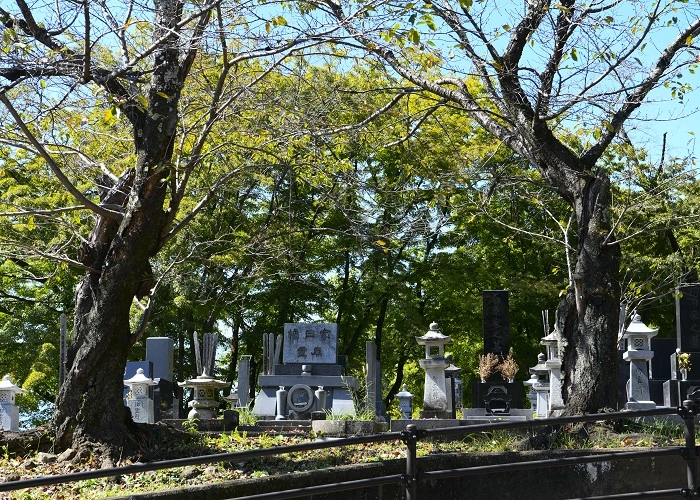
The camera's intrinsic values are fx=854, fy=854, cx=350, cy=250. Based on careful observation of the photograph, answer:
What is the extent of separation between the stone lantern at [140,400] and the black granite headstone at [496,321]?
8.87 meters

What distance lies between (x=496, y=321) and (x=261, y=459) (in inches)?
578

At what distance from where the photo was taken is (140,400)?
60.5ft

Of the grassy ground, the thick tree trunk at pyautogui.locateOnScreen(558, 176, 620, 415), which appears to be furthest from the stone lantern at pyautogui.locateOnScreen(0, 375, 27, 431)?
the thick tree trunk at pyautogui.locateOnScreen(558, 176, 620, 415)

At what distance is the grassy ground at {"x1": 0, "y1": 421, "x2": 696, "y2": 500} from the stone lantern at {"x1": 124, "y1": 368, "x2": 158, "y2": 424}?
843 centimetres

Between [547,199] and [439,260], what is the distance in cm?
1731

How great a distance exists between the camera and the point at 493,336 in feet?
74.0

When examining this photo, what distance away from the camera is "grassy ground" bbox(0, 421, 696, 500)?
7887 mm

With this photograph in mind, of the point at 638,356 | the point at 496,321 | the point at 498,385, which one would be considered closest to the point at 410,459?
the point at 638,356

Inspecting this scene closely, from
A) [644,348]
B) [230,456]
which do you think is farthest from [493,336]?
[230,456]

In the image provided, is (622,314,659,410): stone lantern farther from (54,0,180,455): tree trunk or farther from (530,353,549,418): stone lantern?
(54,0,180,455): tree trunk

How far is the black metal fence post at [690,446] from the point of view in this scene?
5766mm

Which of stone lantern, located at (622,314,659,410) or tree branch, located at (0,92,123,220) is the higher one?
tree branch, located at (0,92,123,220)

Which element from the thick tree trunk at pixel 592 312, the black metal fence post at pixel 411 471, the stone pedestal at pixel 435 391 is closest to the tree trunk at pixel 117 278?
the black metal fence post at pixel 411 471

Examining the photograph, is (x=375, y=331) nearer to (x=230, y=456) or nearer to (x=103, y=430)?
(x=103, y=430)
